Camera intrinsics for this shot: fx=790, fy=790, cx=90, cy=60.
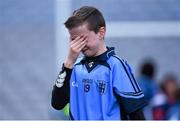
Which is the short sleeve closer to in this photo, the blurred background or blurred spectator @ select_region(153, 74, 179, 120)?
blurred spectator @ select_region(153, 74, 179, 120)

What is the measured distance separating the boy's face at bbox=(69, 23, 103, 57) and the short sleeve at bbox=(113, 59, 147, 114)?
0.14 metres

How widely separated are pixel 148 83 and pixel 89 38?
4521mm

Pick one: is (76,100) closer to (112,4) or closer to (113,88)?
(113,88)

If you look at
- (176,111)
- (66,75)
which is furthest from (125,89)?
(176,111)

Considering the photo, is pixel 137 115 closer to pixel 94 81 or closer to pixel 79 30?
pixel 94 81

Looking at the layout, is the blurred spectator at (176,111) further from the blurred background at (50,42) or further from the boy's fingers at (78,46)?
the boy's fingers at (78,46)

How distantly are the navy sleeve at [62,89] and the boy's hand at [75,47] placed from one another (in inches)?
1.9

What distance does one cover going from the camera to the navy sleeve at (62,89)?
4.16 meters

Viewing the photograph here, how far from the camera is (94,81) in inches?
163

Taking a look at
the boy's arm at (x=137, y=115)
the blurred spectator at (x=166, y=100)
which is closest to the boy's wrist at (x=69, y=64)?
the boy's arm at (x=137, y=115)

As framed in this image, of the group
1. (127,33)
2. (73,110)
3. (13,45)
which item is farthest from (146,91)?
(73,110)

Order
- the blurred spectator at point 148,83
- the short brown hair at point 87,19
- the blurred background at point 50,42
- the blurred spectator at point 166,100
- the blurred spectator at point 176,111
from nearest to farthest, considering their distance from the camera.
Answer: the short brown hair at point 87,19 → the blurred spectator at point 176,111 → the blurred spectator at point 166,100 → the blurred spectator at point 148,83 → the blurred background at point 50,42

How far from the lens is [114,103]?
412 centimetres

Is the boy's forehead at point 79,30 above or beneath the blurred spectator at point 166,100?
above
